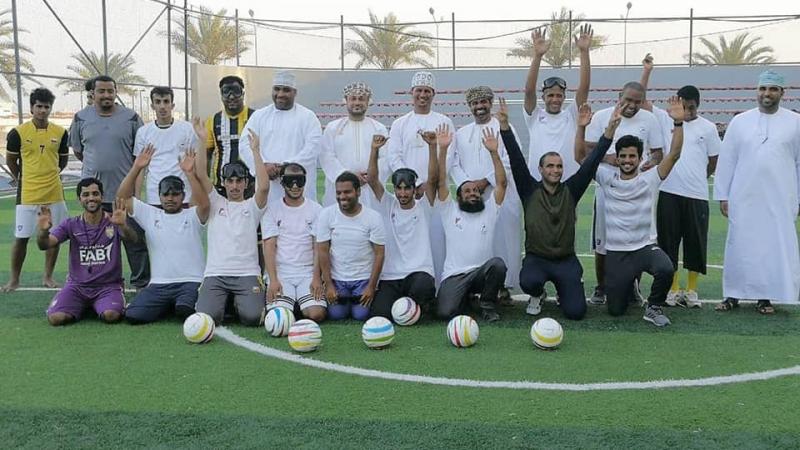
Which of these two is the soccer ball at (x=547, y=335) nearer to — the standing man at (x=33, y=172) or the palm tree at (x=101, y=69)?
the standing man at (x=33, y=172)

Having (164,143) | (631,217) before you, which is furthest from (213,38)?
(631,217)

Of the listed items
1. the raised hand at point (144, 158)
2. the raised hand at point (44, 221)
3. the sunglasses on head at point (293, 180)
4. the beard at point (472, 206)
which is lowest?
the raised hand at point (44, 221)

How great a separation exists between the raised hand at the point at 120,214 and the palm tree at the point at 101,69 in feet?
46.4

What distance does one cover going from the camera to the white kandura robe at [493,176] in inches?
287

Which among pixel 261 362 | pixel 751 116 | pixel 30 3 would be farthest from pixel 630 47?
pixel 261 362

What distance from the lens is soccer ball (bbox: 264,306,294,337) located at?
599 cm

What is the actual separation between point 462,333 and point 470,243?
1347 millimetres

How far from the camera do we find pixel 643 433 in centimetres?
395

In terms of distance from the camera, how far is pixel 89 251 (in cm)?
670

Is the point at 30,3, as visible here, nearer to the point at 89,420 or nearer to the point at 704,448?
the point at 89,420

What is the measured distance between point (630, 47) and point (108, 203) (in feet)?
Answer: 71.5

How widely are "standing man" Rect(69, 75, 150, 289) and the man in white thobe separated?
2748mm

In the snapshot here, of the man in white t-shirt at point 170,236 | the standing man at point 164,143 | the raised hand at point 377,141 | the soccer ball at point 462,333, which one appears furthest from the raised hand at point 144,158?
the soccer ball at point 462,333

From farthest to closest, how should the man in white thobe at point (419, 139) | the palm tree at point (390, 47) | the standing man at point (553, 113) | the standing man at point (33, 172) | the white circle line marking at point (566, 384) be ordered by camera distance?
the palm tree at point (390, 47) < the standing man at point (33, 172) < the man in white thobe at point (419, 139) < the standing man at point (553, 113) < the white circle line marking at point (566, 384)
